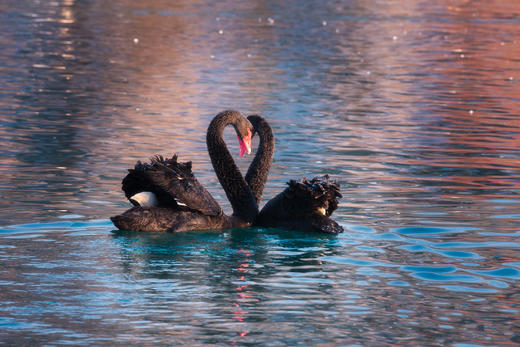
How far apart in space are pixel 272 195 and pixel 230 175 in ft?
A: 4.12

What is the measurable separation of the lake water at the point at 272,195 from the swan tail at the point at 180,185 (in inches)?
10.2

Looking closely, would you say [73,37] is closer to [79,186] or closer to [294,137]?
[294,137]

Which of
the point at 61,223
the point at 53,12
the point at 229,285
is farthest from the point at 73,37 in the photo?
the point at 229,285

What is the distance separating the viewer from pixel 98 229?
29.3ft

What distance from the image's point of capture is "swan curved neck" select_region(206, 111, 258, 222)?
31.8 ft

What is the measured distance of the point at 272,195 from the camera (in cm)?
1109

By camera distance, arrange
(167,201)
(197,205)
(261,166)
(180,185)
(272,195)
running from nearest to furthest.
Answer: (180,185) → (197,205) → (167,201) → (261,166) → (272,195)

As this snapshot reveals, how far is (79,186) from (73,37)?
22.4 meters

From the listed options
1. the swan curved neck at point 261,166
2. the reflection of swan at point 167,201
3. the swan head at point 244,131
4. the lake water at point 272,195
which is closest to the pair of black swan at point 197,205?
the reflection of swan at point 167,201

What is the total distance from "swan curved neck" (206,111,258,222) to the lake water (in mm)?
299

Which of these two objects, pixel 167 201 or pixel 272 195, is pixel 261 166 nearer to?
pixel 272 195

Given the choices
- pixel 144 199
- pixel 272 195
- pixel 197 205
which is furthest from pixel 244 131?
pixel 144 199

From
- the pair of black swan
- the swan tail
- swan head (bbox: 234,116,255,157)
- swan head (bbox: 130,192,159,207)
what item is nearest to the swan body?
the pair of black swan

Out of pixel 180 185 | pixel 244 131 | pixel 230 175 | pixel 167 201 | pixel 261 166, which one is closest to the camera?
pixel 180 185
